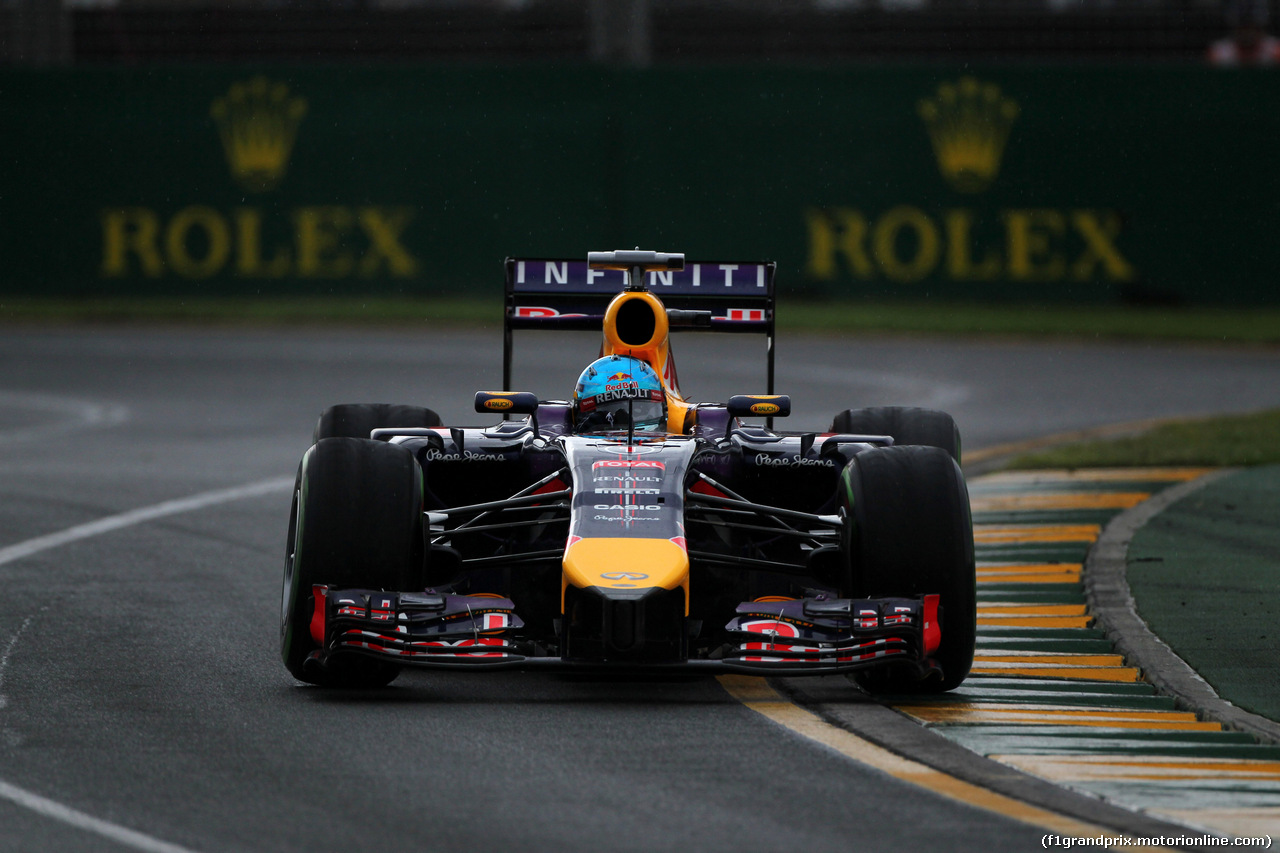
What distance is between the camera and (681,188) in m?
27.7

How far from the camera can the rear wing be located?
34.1ft

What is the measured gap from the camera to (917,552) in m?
7.38

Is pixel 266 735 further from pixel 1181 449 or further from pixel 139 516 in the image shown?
pixel 1181 449

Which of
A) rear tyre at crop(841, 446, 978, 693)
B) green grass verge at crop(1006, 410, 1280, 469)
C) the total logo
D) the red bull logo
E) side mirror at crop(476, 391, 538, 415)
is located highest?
the red bull logo

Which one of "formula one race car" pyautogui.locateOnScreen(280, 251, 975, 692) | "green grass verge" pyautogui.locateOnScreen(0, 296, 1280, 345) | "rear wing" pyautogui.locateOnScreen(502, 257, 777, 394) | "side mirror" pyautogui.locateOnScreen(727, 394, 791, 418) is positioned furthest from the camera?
"green grass verge" pyautogui.locateOnScreen(0, 296, 1280, 345)

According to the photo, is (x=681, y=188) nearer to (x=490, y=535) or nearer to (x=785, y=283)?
(x=785, y=283)

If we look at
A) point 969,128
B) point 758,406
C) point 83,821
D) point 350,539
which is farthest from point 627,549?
point 969,128

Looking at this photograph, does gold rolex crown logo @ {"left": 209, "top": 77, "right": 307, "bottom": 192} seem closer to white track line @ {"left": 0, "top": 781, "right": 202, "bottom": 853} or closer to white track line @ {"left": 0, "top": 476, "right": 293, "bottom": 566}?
white track line @ {"left": 0, "top": 476, "right": 293, "bottom": 566}

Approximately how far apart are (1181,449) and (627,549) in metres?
8.22

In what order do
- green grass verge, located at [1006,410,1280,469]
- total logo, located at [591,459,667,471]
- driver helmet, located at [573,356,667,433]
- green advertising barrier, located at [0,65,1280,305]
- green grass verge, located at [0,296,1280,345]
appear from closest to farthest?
1. total logo, located at [591,459,667,471]
2. driver helmet, located at [573,356,667,433]
3. green grass verge, located at [1006,410,1280,469]
4. green grass verge, located at [0,296,1280,345]
5. green advertising barrier, located at [0,65,1280,305]

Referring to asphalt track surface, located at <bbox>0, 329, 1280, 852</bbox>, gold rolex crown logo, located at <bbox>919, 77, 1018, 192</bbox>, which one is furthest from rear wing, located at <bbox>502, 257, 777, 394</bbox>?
gold rolex crown logo, located at <bbox>919, 77, 1018, 192</bbox>

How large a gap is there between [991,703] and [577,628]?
153cm

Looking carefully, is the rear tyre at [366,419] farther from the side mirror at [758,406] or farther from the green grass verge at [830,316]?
the green grass verge at [830,316]

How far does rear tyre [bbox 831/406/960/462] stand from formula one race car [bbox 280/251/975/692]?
84 centimetres
